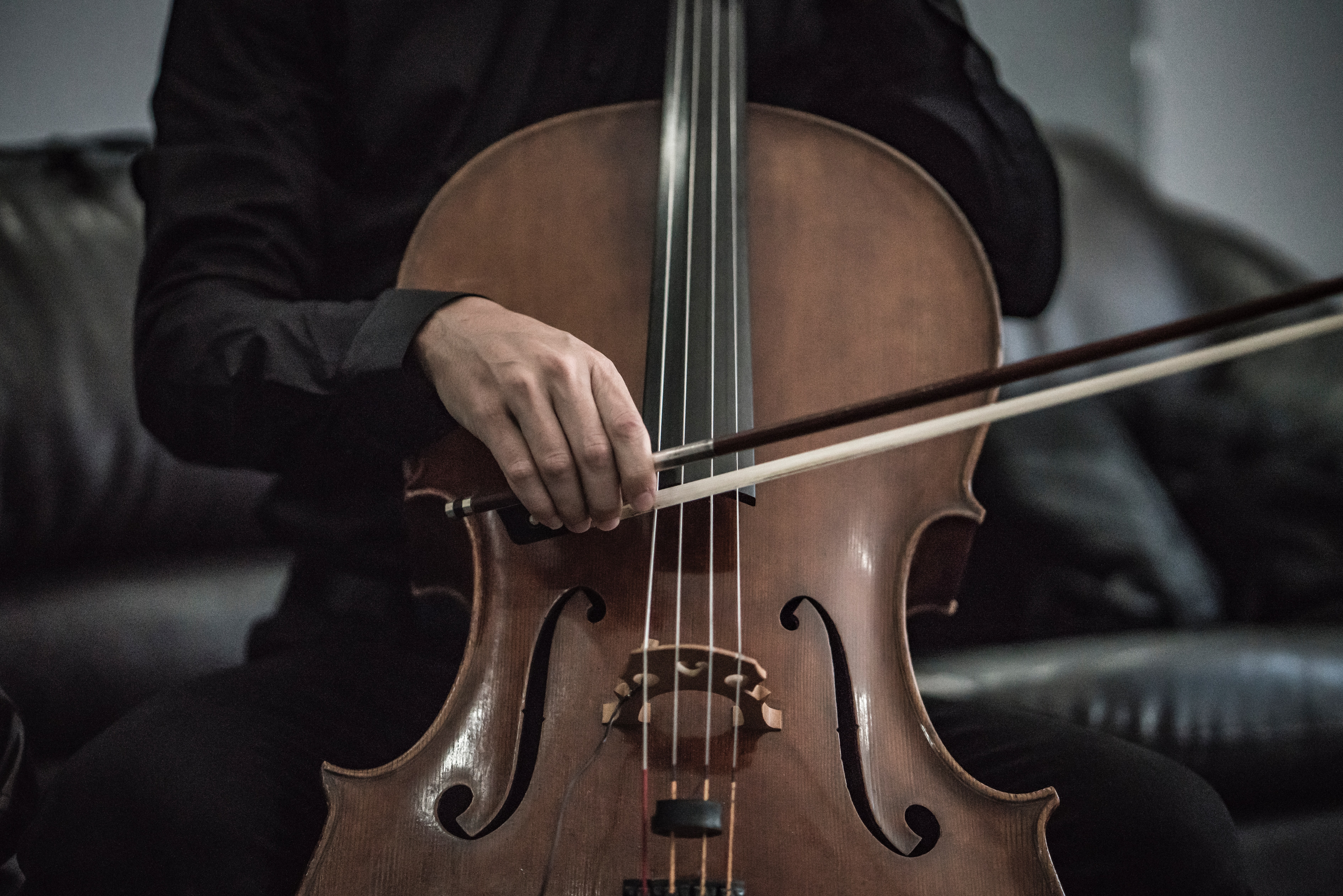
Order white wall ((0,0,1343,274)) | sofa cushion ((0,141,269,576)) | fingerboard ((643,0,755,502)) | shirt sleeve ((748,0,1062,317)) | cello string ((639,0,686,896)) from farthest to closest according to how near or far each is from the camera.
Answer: white wall ((0,0,1343,274)) → sofa cushion ((0,141,269,576)) → shirt sleeve ((748,0,1062,317)) → fingerboard ((643,0,755,502)) → cello string ((639,0,686,896))

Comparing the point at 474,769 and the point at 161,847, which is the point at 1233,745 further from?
the point at 161,847

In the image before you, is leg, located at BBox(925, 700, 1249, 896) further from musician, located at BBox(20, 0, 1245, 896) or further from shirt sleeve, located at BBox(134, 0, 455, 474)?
shirt sleeve, located at BBox(134, 0, 455, 474)

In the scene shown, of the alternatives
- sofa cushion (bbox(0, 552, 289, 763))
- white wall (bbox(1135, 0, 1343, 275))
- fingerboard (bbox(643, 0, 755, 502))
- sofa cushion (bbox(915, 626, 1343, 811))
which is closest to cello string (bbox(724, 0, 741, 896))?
fingerboard (bbox(643, 0, 755, 502))

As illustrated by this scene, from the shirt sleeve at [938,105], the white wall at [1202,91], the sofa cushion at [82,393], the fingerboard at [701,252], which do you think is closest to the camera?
the fingerboard at [701,252]

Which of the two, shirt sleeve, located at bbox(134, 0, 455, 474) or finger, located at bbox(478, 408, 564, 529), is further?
shirt sleeve, located at bbox(134, 0, 455, 474)

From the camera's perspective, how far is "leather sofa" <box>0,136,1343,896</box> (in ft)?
2.50

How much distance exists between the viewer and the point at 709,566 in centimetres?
44

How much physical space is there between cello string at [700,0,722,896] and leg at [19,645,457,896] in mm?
Answer: 130

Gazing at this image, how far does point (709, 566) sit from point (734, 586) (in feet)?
0.05

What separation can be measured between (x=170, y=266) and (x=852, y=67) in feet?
1.82

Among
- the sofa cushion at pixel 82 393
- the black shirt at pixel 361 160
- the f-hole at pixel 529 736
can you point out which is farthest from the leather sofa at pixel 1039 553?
the f-hole at pixel 529 736

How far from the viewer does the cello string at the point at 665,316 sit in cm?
36

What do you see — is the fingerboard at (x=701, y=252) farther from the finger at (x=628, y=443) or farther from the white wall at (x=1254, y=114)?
the white wall at (x=1254, y=114)

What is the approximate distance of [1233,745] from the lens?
756 mm
